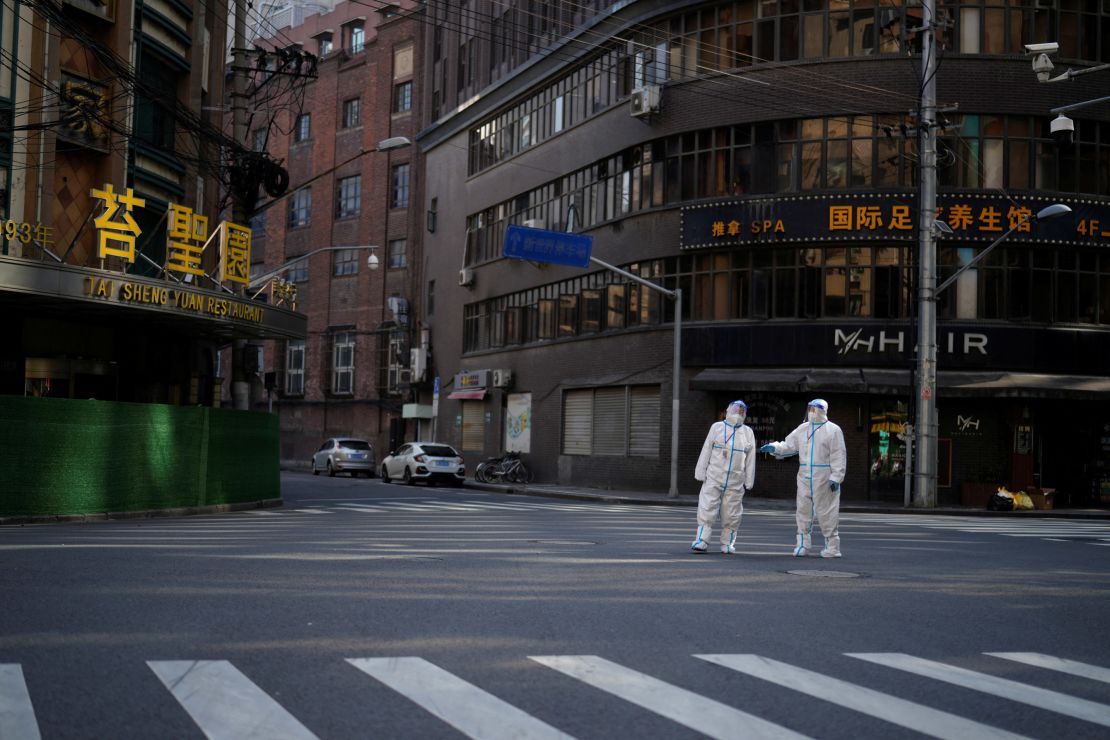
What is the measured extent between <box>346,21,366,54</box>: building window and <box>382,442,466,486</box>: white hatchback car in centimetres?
2910

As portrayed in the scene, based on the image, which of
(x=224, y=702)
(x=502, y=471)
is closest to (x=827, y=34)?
(x=502, y=471)

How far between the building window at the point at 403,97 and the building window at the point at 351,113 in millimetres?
2523

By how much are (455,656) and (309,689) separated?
1.22m

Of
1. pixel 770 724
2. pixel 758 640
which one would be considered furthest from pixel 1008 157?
pixel 770 724

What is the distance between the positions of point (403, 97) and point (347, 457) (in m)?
19.6

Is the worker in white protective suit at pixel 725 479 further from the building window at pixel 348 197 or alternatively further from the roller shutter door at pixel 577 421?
the building window at pixel 348 197

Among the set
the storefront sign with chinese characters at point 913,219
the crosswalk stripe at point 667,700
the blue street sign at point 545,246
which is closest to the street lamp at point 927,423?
the storefront sign with chinese characters at point 913,219

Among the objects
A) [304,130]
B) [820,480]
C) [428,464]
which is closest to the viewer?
[820,480]

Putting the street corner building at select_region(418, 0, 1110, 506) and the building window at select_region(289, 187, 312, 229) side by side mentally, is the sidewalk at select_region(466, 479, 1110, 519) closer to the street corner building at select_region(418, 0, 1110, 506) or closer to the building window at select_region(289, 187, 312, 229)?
the street corner building at select_region(418, 0, 1110, 506)

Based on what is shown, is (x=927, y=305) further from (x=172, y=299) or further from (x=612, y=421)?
(x=172, y=299)

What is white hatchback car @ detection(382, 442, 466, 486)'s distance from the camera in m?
40.6

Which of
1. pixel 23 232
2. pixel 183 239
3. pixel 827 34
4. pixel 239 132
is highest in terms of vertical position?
pixel 827 34

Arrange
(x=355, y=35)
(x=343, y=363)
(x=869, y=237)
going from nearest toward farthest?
(x=869, y=237), (x=343, y=363), (x=355, y=35)

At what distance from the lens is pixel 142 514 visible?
21.3 meters
